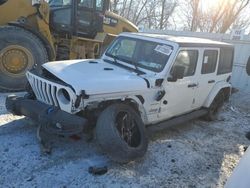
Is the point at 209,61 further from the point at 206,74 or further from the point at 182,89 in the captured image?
the point at 182,89

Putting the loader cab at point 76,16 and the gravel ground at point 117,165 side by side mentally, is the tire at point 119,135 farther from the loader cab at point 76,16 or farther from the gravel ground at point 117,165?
the loader cab at point 76,16

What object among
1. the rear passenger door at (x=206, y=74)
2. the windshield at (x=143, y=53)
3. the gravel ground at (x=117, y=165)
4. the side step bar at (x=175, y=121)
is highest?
the windshield at (x=143, y=53)

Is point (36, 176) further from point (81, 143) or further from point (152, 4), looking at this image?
point (152, 4)

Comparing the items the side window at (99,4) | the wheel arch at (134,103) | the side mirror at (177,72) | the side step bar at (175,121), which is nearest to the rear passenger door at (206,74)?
the side step bar at (175,121)

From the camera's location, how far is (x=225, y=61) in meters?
7.02

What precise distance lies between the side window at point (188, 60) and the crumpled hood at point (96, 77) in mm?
929

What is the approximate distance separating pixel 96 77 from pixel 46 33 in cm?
380

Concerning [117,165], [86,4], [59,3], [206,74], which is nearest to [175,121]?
[206,74]

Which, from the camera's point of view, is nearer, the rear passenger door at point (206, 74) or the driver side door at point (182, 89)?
the driver side door at point (182, 89)

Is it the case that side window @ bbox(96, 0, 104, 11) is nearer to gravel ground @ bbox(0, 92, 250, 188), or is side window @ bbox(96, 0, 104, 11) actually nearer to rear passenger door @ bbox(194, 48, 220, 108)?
rear passenger door @ bbox(194, 48, 220, 108)

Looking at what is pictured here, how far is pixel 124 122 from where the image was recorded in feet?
15.1

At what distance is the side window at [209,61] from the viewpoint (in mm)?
6211

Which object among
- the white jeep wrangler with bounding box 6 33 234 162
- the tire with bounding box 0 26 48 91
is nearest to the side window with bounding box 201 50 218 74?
the white jeep wrangler with bounding box 6 33 234 162

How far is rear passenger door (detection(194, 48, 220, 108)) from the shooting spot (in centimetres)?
617
